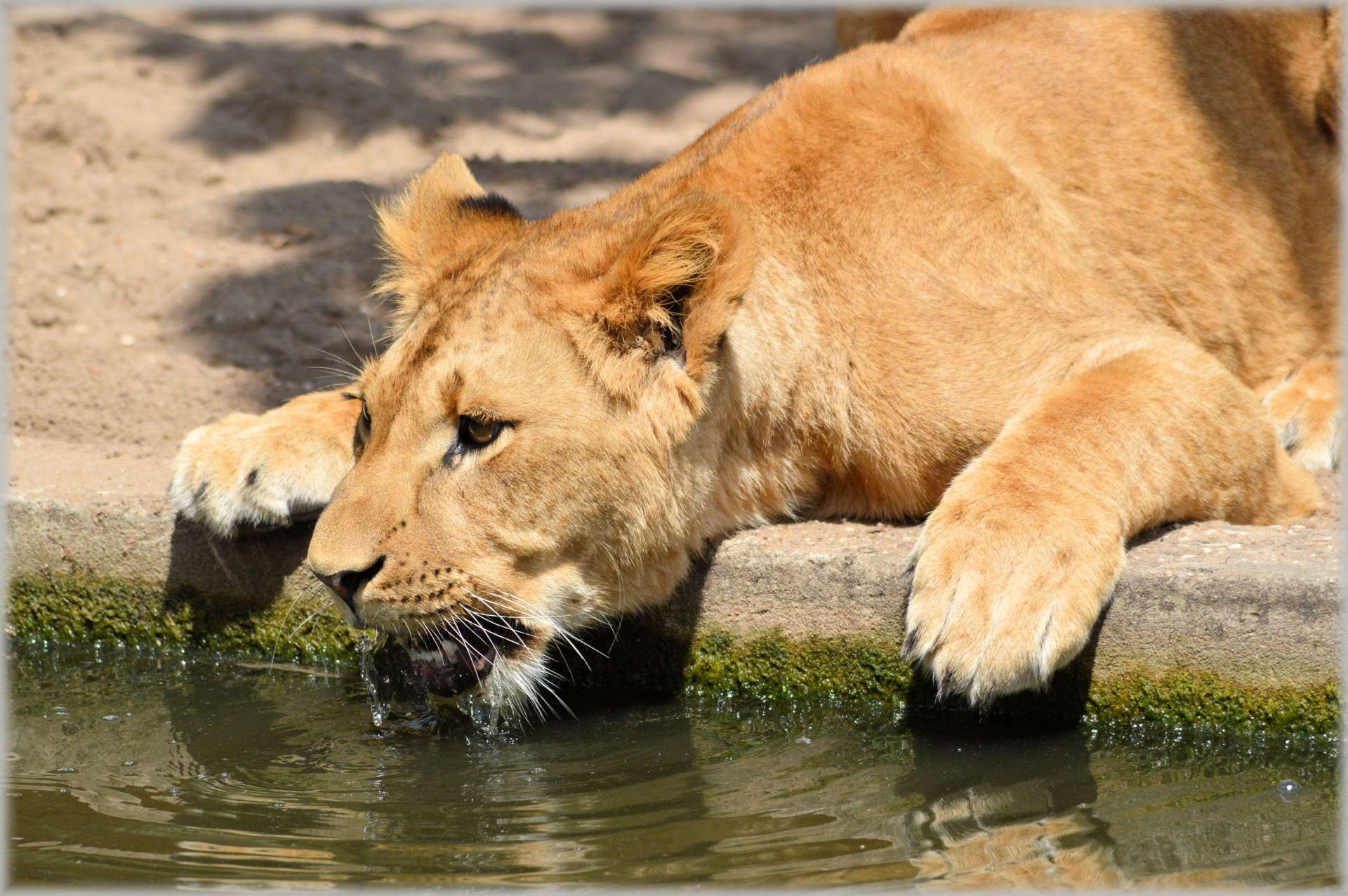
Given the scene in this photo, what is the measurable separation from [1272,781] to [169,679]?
9.74 ft

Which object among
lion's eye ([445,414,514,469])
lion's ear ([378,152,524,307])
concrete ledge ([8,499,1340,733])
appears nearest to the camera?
concrete ledge ([8,499,1340,733])

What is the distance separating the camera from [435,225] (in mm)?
4043

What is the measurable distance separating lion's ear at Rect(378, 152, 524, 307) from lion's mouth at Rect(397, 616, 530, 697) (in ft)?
3.22

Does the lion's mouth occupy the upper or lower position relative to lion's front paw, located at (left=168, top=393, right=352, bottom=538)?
lower

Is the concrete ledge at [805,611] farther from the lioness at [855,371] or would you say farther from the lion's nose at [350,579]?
the lion's nose at [350,579]

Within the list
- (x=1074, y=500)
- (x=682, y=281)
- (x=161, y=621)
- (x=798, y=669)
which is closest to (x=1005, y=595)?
(x=1074, y=500)

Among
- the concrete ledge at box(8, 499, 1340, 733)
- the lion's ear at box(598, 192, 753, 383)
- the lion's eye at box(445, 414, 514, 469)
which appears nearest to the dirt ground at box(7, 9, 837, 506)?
the concrete ledge at box(8, 499, 1340, 733)

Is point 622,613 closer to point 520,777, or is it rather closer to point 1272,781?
point 520,777

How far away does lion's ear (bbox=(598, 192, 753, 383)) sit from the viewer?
3.37 metres

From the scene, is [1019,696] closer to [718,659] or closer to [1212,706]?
[1212,706]

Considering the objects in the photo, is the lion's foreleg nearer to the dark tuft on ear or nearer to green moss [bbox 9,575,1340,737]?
green moss [bbox 9,575,1340,737]

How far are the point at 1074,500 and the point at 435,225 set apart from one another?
187 centimetres

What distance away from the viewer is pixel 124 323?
6074 millimetres

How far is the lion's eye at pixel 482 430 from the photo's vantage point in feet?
11.3
